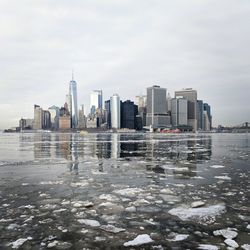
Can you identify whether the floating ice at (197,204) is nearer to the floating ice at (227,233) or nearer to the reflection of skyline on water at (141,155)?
the floating ice at (227,233)

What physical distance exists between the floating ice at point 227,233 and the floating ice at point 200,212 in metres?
0.59

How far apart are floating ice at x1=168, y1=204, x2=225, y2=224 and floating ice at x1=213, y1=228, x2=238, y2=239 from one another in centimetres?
59

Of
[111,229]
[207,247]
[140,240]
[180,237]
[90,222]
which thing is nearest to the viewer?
[207,247]

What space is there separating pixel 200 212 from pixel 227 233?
1.54 metres

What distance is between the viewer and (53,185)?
10.8 m

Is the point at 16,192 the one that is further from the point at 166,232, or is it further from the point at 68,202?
the point at 166,232

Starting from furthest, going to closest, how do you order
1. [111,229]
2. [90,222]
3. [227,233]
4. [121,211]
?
[121,211], [90,222], [111,229], [227,233]

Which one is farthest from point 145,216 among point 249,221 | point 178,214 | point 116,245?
point 249,221

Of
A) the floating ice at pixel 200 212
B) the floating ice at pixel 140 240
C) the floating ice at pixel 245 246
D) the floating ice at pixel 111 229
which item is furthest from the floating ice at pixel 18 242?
the floating ice at pixel 245 246

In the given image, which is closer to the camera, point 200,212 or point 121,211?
point 200,212

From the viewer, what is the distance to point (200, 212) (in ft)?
24.1

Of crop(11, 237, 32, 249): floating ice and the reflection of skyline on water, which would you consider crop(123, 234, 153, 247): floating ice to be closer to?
crop(11, 237, 32, 249): floating ice

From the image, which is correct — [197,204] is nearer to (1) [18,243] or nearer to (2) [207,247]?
(2) [207,247]

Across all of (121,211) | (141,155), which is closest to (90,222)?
(121,211)
